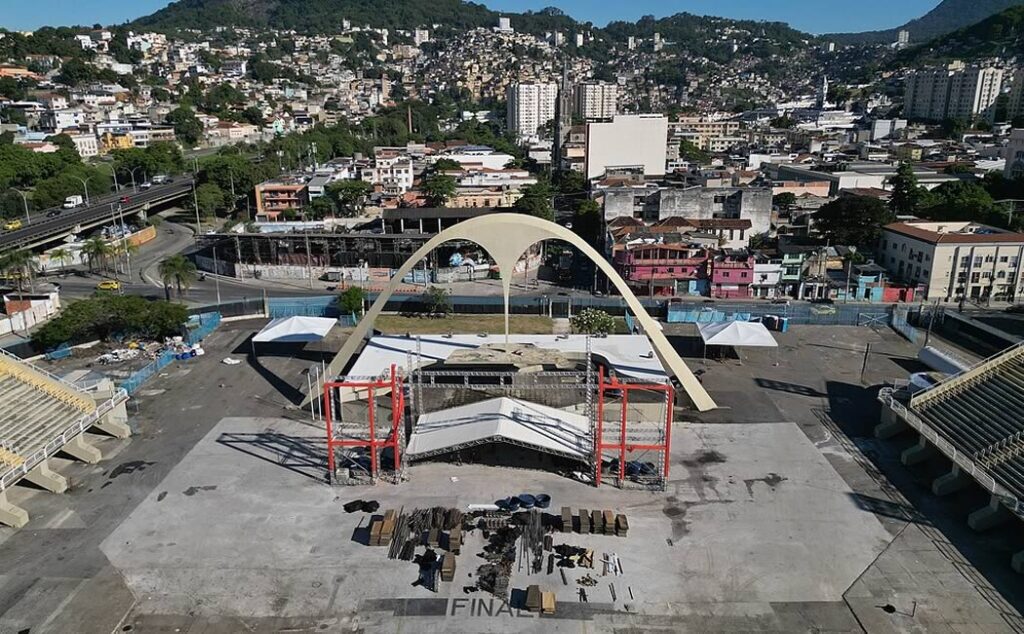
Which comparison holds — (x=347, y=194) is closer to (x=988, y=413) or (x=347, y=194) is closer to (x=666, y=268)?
(x=666, y=268)

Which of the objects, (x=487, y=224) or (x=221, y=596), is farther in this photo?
(x=487, y=224)

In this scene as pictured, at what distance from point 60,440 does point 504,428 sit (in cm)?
1950

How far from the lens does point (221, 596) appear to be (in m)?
21.6

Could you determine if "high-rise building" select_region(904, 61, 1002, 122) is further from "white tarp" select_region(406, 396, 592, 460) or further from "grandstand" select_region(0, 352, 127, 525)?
"grandstand" select_region(0, 352, 127, 525)

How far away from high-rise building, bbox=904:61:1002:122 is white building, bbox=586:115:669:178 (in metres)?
102

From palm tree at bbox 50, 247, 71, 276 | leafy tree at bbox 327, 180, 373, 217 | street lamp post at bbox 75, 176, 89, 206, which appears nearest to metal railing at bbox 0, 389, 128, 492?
palm tree at bbox 50, 247, 71, 276

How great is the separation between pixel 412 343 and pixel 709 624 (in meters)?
24.5

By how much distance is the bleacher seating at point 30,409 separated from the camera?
90.5 feet

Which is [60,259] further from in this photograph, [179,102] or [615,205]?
[179,102]

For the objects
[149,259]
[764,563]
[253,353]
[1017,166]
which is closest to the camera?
[764,563]

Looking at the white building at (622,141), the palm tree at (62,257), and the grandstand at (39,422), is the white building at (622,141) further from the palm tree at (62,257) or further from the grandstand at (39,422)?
the grandstand at (39,422)

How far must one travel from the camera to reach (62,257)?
2731 inches

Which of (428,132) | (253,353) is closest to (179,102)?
(428,132)

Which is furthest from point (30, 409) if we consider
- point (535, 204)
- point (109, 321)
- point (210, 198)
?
point (210, 198)
